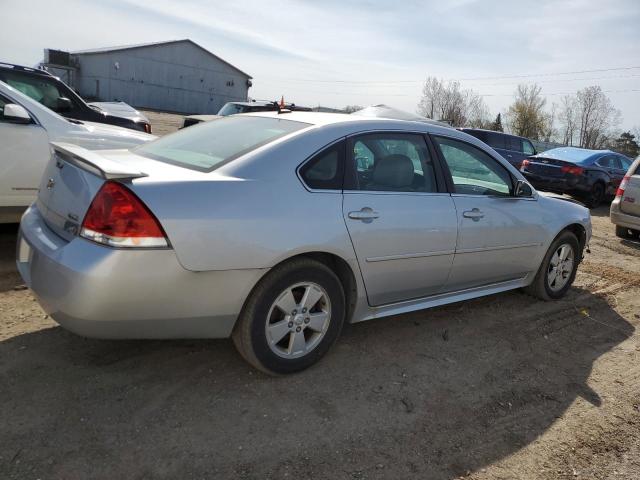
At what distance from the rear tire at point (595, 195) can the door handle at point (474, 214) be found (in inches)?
414

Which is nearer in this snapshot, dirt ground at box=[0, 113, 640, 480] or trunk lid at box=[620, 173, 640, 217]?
dirt ground at box=[0, 113, 640, 480]

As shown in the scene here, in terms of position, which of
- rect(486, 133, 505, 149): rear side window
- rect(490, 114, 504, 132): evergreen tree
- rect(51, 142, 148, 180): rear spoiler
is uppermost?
rect(490, 114, 504, 132): evergreen tree

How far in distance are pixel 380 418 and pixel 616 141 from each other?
65.7m

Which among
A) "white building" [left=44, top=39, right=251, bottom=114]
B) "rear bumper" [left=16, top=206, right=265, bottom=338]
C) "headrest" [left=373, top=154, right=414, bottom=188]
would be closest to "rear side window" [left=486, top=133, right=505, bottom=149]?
"headrest" [left=373, top=154, right=414, bottom=188]

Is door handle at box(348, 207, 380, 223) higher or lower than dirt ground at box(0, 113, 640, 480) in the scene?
higher

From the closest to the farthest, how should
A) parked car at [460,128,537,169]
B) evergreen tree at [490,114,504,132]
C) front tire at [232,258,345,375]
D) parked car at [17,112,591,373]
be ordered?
parked car at [17,112,591,373]
front tire at [232,258,345,375]
parked car at [460,128,537,169]
evergreen tree at [490,114,504,132]

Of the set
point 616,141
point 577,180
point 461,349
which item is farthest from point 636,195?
point 616,141

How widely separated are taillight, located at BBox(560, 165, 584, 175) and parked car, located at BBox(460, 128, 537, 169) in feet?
8.41

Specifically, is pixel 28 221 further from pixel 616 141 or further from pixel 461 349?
pixel 616 141

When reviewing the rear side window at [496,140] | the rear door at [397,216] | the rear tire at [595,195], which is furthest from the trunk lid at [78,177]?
the rear side window at [496,140]

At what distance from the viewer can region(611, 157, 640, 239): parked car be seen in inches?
334

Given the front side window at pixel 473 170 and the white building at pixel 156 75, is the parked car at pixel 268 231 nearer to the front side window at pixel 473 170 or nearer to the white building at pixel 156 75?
the front side window at pixel 473 170

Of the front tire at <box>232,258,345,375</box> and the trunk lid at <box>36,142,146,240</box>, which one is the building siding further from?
the front tire at <box>232,258,345,375</box>

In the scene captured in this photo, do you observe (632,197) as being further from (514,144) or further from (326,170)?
(514,144)
